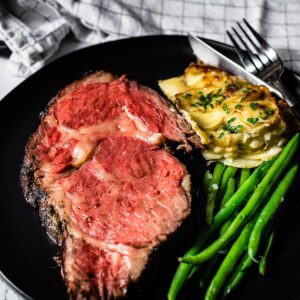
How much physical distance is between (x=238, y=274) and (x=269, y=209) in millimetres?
519

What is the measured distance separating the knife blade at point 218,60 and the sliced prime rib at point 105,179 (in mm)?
721

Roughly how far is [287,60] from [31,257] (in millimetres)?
3093

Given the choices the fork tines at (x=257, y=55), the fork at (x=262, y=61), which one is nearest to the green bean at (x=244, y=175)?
the fork at (x=262, y=61)

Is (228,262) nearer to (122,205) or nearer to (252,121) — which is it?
(122,205)

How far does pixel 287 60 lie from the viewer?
516cm

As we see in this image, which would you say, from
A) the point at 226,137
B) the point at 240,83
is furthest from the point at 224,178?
the point at 240,83

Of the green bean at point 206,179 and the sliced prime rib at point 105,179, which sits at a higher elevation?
the sliced prime rib at point 105,179

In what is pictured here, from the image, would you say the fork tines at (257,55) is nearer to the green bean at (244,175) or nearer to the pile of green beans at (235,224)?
the pile of green beans at (235,224)

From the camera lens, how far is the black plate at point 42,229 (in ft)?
11.3

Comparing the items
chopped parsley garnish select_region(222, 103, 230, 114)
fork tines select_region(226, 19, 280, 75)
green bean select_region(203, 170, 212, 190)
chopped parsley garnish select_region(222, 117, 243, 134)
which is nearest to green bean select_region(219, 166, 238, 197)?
green bean select_region(203, 170, 212, 190)

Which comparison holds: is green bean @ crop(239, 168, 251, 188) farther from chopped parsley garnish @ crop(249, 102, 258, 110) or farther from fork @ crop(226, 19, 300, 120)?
fork @ crop(226, 19, 300, 120)

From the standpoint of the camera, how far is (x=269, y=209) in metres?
3.68

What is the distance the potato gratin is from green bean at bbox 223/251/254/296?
2.70 feet

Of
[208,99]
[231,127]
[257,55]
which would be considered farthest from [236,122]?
[257,55]
